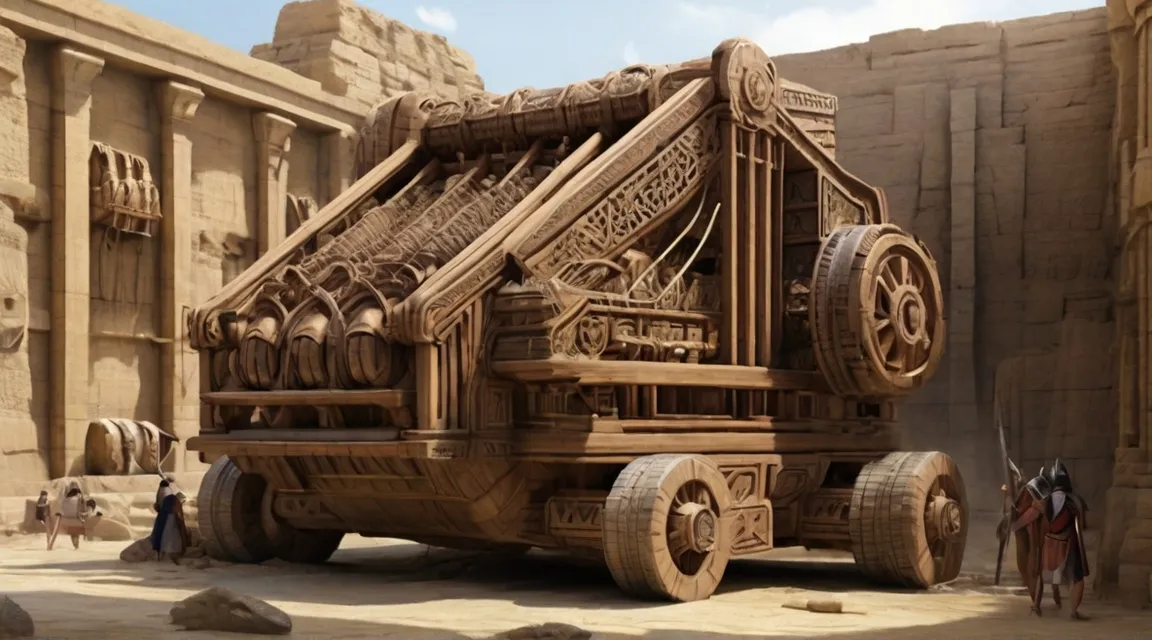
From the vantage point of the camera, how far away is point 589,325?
10219 millimetres

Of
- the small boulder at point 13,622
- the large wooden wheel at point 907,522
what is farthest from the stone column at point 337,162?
the small boulder at point 13,622

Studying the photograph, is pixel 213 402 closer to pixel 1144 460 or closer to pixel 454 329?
pixel 454 329

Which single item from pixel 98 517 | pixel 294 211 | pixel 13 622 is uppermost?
pixel 294 211

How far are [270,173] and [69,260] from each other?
4275 mm

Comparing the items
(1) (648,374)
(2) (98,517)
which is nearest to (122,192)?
(2) (98,517)

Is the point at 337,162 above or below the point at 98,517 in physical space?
above

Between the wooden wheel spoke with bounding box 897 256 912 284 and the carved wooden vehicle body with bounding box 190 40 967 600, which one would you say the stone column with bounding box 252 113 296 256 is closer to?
the carved wooden vehicle body with bounding box 190 40 967 600

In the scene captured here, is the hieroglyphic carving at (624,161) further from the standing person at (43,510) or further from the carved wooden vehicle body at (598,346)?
the standing person at (43,510)

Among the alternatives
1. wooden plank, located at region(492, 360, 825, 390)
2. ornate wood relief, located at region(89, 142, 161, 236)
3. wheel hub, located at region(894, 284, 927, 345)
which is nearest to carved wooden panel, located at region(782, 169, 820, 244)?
wheel hub, located at region(894, 284, 927, 345)

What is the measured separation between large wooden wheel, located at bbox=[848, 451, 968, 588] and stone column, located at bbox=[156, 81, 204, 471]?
1028cm

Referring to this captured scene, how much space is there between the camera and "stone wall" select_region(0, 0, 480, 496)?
55.1 feet

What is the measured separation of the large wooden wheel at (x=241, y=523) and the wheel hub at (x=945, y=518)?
494 cm

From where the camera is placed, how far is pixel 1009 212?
18125 millimetres

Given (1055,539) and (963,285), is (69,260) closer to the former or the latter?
(963,285)
